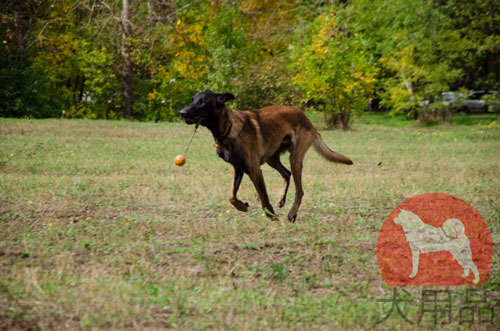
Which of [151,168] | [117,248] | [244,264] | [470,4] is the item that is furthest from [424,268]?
[470,4]

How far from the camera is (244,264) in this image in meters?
5.02

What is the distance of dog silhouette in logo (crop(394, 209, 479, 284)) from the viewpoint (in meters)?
5.22

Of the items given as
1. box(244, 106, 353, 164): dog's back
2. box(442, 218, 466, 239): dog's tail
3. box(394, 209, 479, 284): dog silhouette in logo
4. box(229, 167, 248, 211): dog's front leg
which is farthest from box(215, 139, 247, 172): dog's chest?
box(442, 218, 466, 239): dog's tail

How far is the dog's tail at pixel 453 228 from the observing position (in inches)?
246

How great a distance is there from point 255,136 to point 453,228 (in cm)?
281

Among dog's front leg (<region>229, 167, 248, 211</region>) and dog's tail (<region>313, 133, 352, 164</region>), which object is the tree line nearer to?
dog's tail (<region>313, 133, 352, 164</region>)

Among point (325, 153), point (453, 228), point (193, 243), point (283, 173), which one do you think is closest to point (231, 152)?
point (193, 243)

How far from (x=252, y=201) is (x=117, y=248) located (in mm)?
3094

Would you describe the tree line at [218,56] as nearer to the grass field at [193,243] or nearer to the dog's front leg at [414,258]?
the grass field at [193,243]

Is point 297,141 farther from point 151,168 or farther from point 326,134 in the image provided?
point 326,134

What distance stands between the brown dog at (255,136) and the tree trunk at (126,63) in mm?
21631

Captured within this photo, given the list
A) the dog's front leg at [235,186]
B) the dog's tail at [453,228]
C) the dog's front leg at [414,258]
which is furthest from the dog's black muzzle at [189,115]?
the dog's tail at [453,228]

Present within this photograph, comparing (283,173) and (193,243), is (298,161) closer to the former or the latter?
(283,173)

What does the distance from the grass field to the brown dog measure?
597 mm
